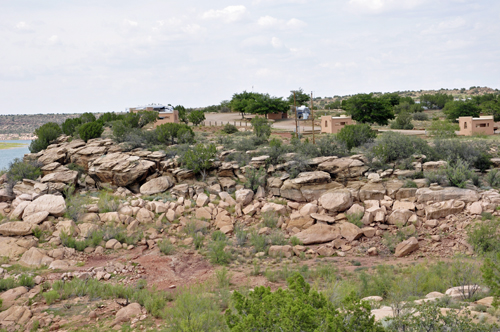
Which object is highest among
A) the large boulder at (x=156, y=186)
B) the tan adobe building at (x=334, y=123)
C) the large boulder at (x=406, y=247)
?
the tan adobe building at (x=334, y=123)

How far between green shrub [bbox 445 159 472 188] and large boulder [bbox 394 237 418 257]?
3.87 metres

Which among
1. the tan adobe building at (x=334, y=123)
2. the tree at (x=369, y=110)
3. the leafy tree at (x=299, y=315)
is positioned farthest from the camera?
the tree at (x=369, y=110)

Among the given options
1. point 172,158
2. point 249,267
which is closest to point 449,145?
point 249,267

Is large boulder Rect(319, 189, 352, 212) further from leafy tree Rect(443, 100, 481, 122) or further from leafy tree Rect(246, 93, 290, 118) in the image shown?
leafy tree Rect(443, 100, 481, 122)

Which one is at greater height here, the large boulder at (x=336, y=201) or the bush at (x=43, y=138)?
the bush at (x=43, y=138)

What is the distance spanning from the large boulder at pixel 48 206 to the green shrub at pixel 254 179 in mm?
8011

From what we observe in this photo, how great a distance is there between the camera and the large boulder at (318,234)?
547 inches

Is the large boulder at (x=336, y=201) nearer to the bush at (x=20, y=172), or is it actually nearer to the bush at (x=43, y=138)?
the bush at (x=20, y=172)

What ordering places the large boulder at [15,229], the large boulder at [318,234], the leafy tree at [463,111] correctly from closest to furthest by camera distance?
the large boulder at [15,229]
the large boulder at [318,234]
the leafy tree at [463,111]

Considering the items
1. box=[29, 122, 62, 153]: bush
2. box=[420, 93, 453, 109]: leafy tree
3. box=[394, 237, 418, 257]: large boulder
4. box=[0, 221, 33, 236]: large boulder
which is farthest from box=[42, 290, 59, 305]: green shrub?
box=[420, 93, 453, 109]: leafy tree

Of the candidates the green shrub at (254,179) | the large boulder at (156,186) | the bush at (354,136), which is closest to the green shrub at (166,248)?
the large boulder at (156,186)

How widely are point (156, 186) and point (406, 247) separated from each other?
11.6 metres

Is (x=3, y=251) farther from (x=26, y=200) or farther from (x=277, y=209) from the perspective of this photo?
(x=277, y=209)

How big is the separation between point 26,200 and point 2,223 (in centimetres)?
211
